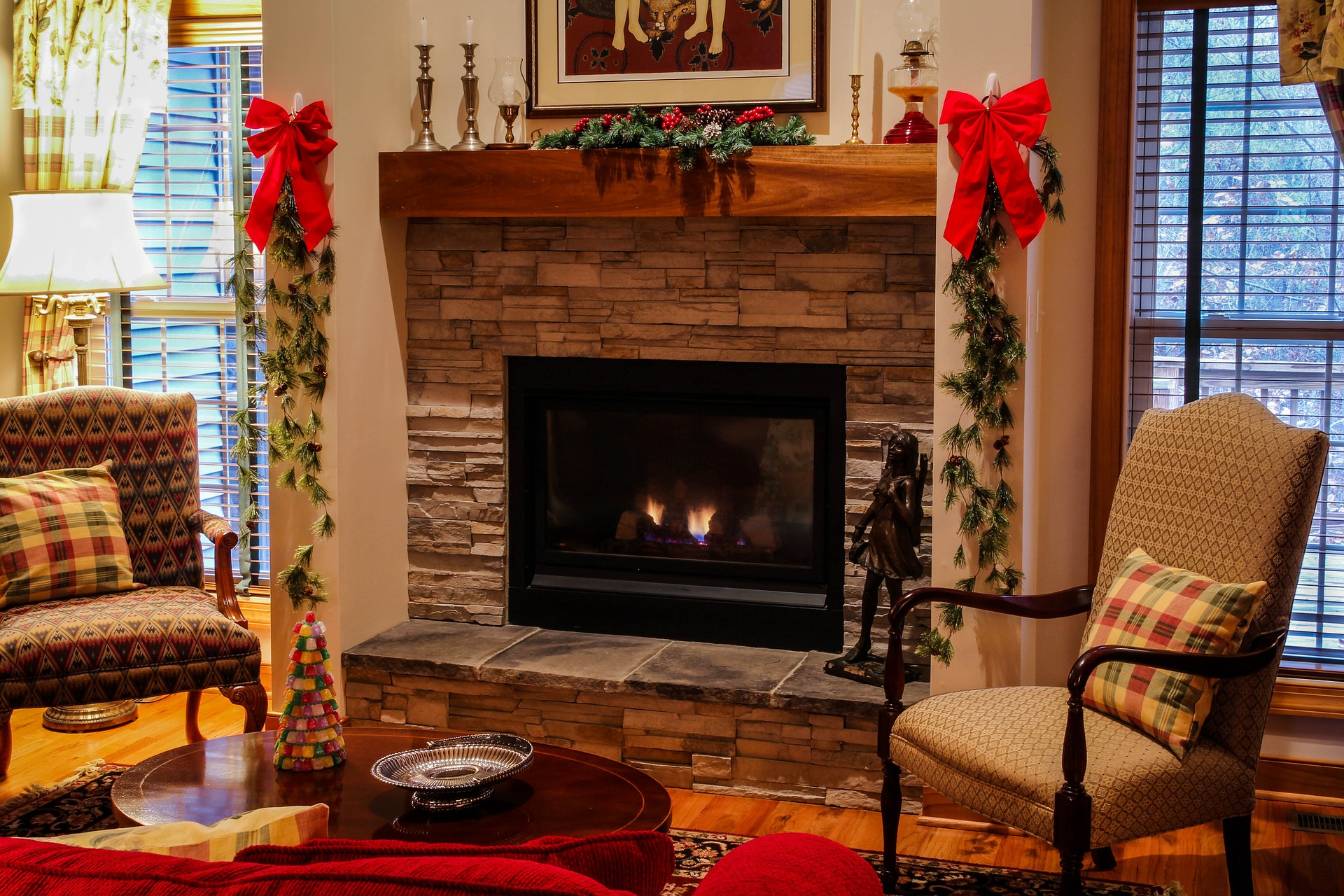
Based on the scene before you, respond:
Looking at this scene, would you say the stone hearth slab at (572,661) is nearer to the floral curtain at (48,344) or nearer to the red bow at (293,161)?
the red bow at (293,161)

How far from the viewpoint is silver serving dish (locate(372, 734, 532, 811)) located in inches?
87.6

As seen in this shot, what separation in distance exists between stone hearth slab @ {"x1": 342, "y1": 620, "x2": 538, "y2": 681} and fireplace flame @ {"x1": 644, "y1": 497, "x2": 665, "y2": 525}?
53 cm

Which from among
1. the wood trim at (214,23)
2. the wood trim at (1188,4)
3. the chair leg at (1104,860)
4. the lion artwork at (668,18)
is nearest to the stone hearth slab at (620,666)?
the chair leg at (1104,860)

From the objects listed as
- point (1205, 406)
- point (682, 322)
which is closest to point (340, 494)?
point (682, 322)

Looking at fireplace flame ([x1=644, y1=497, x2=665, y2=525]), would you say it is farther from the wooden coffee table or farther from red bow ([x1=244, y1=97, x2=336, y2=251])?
the wooden coffee table

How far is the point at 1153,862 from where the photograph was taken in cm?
299

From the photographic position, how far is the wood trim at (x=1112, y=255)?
3.40m

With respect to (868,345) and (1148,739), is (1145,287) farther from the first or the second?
(1148,739)

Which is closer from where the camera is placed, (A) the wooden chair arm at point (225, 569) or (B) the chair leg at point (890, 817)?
(B) the chair leg at point (890, 817)

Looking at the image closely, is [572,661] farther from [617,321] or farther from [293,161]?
[293,161]

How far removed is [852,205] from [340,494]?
1.70 metres

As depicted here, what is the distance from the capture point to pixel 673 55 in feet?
12.0

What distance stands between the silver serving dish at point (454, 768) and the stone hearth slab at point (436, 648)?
111 centimetres

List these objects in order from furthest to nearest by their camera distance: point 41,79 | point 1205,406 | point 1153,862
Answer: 1. point 41,79
2. point 1153,862
3. point 1205,406
